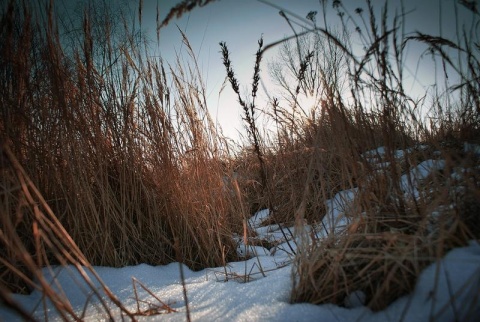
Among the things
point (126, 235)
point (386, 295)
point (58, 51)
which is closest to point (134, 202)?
point (126, 235)

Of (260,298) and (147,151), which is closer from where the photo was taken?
(260,298)

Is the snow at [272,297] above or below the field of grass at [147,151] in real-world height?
below

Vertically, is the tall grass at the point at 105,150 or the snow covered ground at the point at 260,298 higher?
the tall grass at the point at 105,150

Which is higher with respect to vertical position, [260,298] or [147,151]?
[147,151]

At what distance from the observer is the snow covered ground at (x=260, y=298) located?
1.54ft

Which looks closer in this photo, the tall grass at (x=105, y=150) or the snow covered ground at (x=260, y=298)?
the snow covered ground at (x=260, y=298)

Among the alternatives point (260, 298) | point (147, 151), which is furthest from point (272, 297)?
point (147, 151)

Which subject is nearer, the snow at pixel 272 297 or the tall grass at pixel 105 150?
the snow at pixel 272 297

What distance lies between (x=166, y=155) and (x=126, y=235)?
0.44 m

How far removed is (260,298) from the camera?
71cm

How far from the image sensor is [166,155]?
4.30 ft

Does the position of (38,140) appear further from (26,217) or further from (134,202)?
(134,202)

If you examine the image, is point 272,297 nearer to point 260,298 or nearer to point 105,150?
point 260,298

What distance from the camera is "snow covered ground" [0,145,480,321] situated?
0.47 metres
